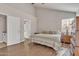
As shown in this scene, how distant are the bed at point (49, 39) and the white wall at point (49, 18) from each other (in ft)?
0.58

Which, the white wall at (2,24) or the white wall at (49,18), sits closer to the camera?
the white wall at (49,18)

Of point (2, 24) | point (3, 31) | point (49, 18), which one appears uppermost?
point (49, 18)

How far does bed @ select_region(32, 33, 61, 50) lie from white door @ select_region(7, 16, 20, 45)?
415mm

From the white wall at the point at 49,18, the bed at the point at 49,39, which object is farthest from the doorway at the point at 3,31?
the white wall at the point at 49,18

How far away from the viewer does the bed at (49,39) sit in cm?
267

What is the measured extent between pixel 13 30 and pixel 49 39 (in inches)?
34.8

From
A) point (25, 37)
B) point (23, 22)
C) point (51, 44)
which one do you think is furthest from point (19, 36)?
point (51, 44)

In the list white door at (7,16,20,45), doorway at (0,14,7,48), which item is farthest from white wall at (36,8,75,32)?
doorway at (0,14,7,48)

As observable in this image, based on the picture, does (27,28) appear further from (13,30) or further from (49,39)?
(49,39)

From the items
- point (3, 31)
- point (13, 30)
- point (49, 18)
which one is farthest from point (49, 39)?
point (3, 31)

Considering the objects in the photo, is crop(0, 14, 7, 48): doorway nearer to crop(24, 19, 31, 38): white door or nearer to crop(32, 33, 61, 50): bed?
crop(24, 19, 31, 38): white door

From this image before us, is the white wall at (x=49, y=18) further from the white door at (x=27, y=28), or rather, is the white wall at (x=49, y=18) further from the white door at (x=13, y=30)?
the white door at (x=13, y=30)

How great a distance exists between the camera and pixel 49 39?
8.96 feet

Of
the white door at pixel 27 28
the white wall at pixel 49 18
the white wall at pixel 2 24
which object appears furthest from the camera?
the white wall at pixel 2 24
